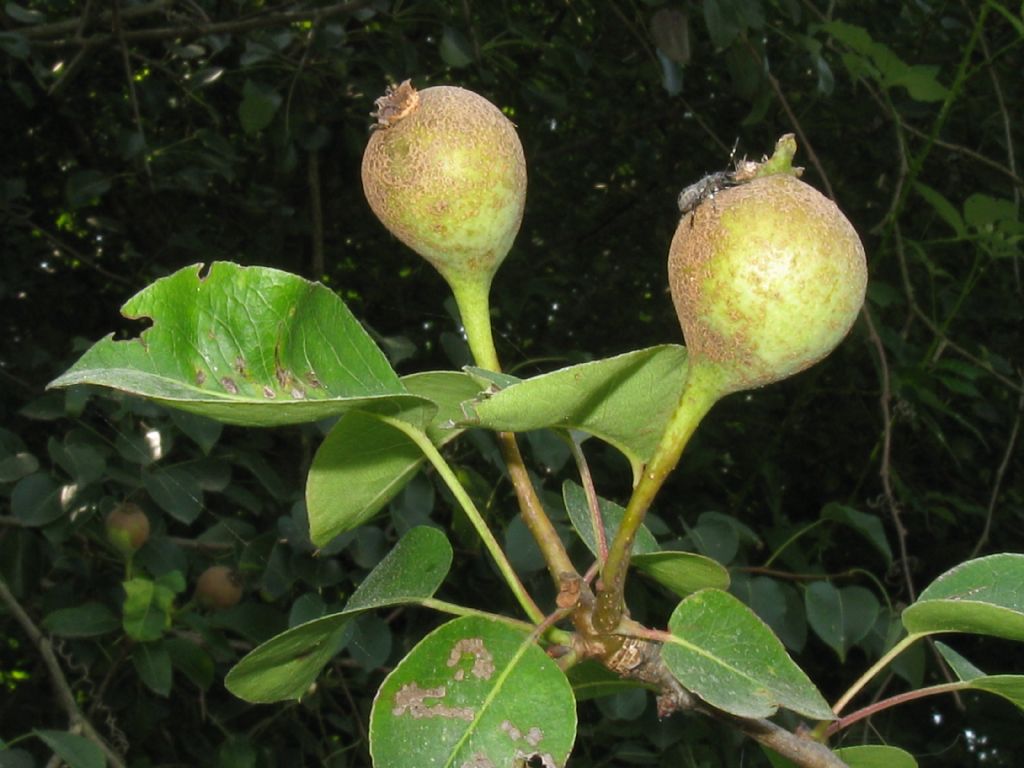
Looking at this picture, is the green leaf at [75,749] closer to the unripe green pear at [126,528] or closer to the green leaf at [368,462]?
the unripe green pear at [126,528]

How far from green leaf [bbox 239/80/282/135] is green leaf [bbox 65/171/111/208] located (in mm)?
468

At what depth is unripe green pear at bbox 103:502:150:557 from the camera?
6.40 feet

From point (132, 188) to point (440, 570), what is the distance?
3.11 meters

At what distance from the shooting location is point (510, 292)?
3316mm

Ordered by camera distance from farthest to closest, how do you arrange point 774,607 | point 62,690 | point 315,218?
point 315,218
point 774,607
point 62,690

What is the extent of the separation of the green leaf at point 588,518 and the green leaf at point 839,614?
2.49 feet

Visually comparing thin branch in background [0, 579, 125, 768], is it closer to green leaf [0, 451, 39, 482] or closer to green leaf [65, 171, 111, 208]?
green leaf [0, 451, 39, 482]

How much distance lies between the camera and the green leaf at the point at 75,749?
1.36 meters

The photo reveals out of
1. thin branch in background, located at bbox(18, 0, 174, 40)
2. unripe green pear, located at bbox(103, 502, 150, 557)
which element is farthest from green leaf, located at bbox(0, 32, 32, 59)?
unripe green pear, located at bbox(103, 502, 150, 557)

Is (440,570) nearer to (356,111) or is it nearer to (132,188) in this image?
(356,111)

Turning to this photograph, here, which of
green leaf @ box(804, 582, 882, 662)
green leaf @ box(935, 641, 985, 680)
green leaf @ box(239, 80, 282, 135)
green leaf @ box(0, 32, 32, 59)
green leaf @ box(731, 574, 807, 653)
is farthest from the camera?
green leaf @ box(239, 80, 282, 135)

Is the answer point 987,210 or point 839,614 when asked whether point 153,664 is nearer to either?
point 839,614

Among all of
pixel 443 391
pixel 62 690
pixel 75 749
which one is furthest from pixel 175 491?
pixel 443 391

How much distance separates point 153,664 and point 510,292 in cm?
174
